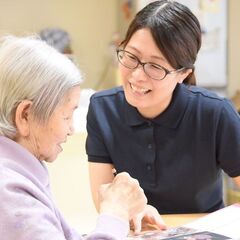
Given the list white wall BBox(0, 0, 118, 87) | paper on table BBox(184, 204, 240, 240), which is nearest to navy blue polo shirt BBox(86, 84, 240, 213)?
paper on table BBox(184, 204, 240, 240)

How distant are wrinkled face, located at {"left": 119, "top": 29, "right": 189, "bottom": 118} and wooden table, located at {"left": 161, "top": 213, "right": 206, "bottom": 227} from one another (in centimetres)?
35

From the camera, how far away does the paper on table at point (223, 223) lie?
1.13 metres

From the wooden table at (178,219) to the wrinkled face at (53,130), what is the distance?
51cm

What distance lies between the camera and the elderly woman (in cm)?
80

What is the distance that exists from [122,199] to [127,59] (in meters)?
0.53

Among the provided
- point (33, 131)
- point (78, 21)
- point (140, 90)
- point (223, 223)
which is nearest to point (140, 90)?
point (140, 90)

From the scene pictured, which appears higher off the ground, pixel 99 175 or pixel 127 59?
pixel 127 59

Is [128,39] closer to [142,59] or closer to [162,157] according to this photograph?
[142,59]

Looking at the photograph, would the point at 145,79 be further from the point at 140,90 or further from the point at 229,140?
the point at 229,140

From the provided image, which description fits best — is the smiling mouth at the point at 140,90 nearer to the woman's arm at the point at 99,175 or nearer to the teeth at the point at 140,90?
the teeth at the point at 140,90

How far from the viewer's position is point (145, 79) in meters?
1.41

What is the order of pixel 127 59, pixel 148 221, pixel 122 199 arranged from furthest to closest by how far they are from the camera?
pixel 127 59
pixel 148 221
pixel 122 199

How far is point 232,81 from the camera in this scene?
10.5ft

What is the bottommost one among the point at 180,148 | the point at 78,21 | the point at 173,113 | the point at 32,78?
the point at 180,148
